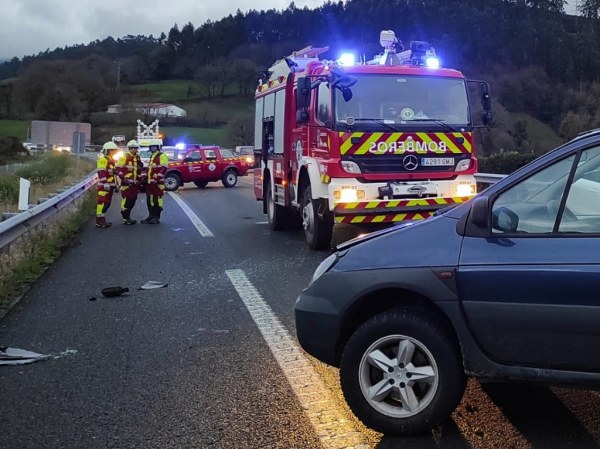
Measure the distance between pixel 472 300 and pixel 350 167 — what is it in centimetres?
561

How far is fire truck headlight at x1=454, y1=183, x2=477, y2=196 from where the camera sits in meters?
9.17

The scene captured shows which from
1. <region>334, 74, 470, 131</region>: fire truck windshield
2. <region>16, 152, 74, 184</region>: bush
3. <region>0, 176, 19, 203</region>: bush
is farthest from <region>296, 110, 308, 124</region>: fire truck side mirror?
<region>16, 152, 74, 184</region>: bush

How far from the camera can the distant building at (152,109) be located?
96738mm

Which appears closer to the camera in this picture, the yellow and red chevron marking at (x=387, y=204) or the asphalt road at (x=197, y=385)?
the asphalt road at (x=197, y=385)

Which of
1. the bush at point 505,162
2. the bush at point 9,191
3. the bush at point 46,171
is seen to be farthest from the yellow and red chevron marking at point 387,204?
the bush at point 46,171

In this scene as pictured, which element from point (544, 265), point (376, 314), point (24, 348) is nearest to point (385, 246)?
point (376, 314)

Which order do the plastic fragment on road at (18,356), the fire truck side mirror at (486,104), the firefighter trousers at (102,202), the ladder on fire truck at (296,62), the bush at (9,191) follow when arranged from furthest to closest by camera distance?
the bush at (9,191)
the firefighter trousers at (102,202)
the ladder on fire truck at (296,62)
the fire truck side mirror at (486,104)
the plastic fragment on road at (18,356)

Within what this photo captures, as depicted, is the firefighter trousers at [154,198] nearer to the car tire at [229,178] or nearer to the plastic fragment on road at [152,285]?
the plastic fragment on road at [152,285]

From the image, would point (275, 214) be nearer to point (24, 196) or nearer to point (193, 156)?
point (24, 196)

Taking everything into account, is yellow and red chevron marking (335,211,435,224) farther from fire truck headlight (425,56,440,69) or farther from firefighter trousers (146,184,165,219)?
firefighter trousers (146,184,165,219)

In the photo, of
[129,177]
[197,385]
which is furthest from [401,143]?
[129,177]

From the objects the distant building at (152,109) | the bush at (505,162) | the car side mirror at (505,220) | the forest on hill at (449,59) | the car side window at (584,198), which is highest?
the forest on hill at (449,59)

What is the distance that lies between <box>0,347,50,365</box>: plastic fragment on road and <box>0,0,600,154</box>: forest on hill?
65.9 m

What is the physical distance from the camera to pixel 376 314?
3471mm
